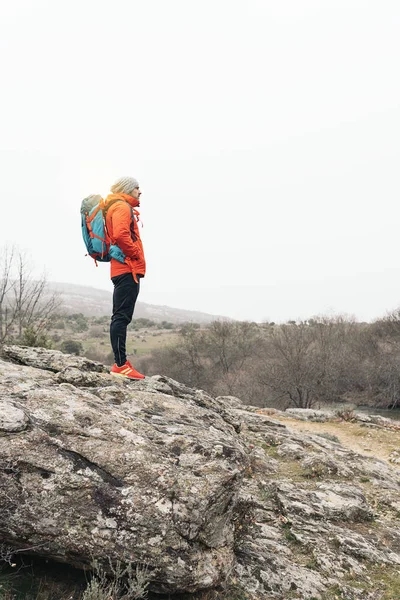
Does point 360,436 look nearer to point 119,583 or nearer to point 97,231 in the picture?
point 97,231

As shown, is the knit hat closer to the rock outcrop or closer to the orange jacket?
the orange jacket

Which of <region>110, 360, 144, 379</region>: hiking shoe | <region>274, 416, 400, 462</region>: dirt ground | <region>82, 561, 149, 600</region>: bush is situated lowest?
<region>274, 416, 400, 462</region>: dirt ground

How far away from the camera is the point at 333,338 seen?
1433 inches

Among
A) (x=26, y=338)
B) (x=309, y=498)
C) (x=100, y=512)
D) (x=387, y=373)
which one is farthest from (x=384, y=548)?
(x=387, y=373)

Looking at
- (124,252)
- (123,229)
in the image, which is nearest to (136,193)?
(123,229)

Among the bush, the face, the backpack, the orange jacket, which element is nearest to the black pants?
the orange jacket

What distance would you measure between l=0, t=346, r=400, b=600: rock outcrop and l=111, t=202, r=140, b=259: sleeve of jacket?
73.7 inches

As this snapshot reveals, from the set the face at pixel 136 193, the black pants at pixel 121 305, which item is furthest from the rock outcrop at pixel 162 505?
the face at pixel 136 193

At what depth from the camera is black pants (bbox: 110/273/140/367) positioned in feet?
18.0

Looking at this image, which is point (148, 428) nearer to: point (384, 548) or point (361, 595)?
point (361, 595)

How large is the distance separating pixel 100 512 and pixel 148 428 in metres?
1.01

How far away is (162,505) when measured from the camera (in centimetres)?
307

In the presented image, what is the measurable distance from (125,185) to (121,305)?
1738 mm

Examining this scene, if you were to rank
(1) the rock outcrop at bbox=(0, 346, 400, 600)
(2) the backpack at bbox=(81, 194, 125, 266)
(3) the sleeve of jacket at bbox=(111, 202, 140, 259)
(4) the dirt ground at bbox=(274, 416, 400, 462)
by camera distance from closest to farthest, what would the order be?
(1) the rock outcrop at bbox=(0, 346, 400, 600)
(3) the sleeve of jacket at bbox=(111, 202, 140, 259)
(2) the backpack at bbox=(81, 194, 125, 266)
(4) the dirt ground at bbox=(274, 416, 400, 462)
